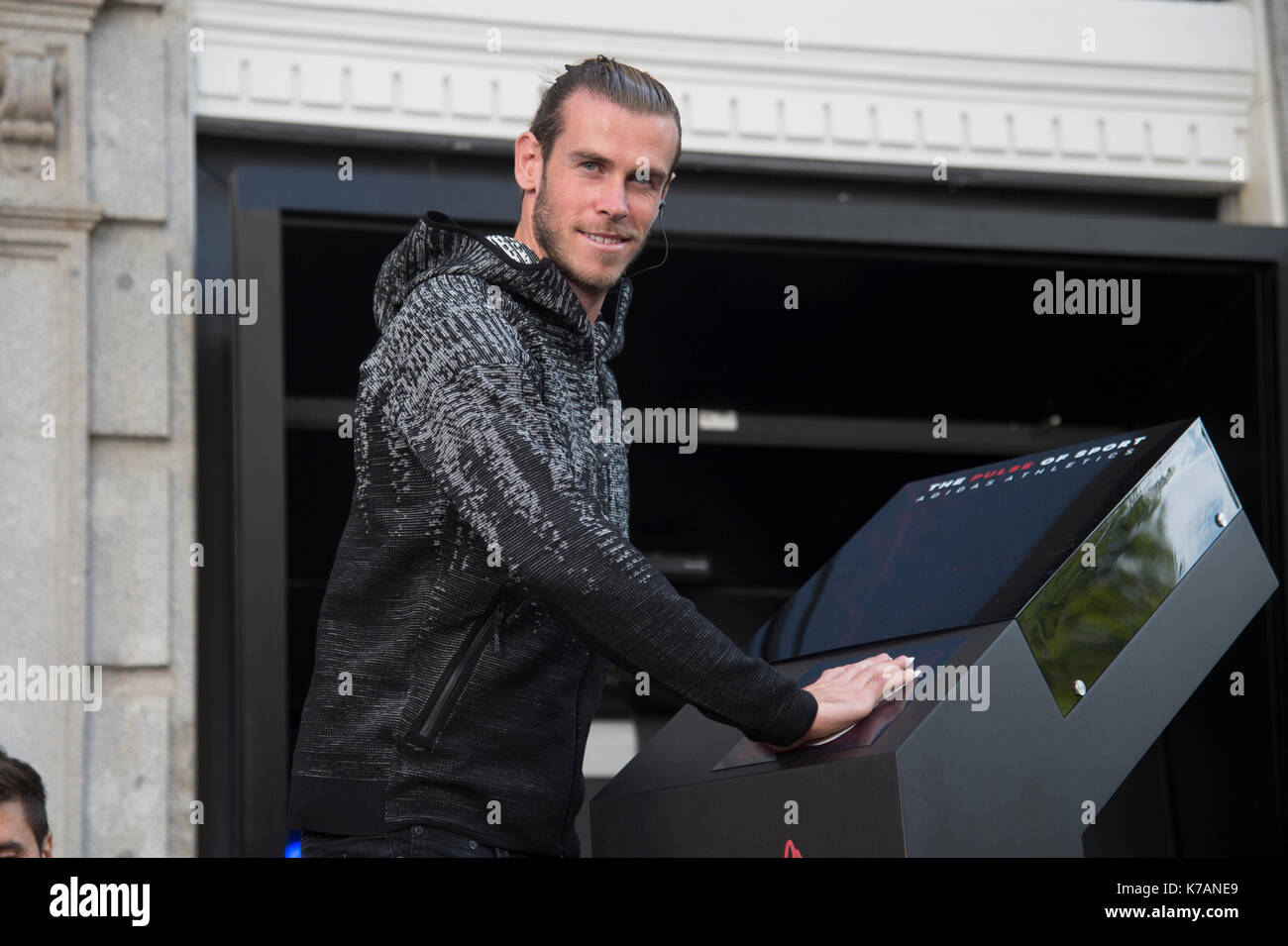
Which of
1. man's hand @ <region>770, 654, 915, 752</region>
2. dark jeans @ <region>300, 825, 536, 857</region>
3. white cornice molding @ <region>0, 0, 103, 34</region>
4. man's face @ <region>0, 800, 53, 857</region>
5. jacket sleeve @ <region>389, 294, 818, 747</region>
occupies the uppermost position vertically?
white cornice molding @ <region>0, 0, 103, 34</region>

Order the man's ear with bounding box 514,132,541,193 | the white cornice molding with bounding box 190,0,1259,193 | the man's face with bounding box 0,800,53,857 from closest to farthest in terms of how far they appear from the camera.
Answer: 1. the man's ear with bounding box 514,132,541,193
2. the man's face with bounding box 0,800,53,857
3. the white cornice molding with bounding box 190,0,1259,193

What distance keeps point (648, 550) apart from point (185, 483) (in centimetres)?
164

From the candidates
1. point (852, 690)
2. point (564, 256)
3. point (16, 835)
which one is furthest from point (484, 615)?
point (16, 835)

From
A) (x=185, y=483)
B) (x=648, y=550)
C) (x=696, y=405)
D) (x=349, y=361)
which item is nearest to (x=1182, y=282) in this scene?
(x=696, y=405)

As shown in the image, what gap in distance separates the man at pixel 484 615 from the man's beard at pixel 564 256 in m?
0.08

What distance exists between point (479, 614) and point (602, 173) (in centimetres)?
70

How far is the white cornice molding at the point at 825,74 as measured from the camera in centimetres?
480

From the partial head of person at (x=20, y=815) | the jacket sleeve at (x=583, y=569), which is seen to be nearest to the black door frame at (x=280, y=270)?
the partial head of person at (x=20, y=815)

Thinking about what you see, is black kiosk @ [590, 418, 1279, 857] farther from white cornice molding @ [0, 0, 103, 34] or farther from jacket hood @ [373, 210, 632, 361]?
white cornice molding @ [0, 0, 103, 34]

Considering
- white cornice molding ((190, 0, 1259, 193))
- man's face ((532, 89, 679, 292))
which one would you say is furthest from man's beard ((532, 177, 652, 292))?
white cornice molding ((190, 0, 1259, 193))

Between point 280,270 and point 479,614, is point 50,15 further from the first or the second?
point 479,614

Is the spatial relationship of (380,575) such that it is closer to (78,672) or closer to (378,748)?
(378,748)

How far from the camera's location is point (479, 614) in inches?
77.9

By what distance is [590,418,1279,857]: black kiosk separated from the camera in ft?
5.66
